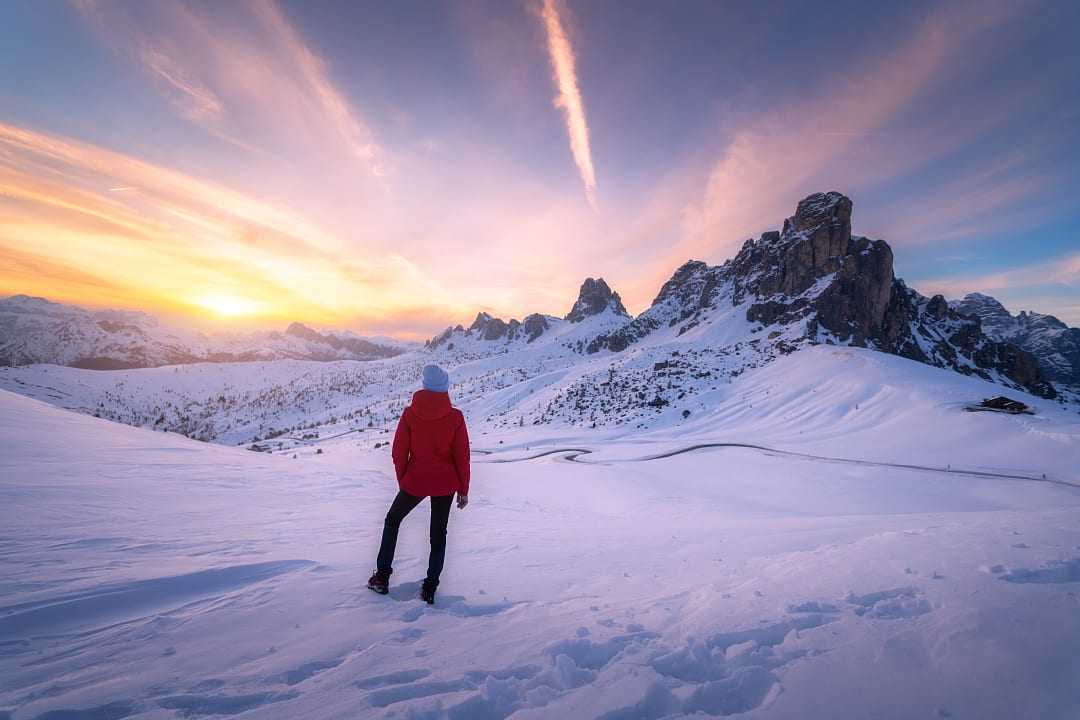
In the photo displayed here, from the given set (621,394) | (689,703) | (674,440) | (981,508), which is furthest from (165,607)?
(621,394)

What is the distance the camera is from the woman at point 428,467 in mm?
4031

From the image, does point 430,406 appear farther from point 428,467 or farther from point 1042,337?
point 1042,337

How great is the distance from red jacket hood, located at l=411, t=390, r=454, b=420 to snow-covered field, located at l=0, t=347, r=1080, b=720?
6.08 feet

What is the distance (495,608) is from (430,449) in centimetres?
171

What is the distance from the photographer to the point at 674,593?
4254 mm

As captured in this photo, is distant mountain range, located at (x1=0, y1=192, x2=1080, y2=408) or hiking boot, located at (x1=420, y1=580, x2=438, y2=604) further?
distant mountain range, located at (x1=0, y1=192, x2=1080, y2=408)

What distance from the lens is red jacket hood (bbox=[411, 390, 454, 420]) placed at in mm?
4109

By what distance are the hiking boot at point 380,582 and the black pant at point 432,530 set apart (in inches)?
1.8

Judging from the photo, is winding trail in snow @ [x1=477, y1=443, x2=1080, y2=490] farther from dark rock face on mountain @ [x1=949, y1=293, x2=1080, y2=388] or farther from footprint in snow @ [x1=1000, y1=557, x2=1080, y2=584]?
dark rock face on mountain @ [x1=949, y1=293, x2=1080, y2=388]

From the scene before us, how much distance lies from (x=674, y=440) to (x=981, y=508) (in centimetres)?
1580

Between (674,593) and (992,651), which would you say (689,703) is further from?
(992,651)

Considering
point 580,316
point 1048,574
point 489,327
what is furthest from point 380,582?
point 489,327

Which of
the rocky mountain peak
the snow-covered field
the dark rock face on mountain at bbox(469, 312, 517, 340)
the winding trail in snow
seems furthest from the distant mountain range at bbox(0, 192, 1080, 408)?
the dark rock face on mountain at bbox(469, 312, 517, 340)

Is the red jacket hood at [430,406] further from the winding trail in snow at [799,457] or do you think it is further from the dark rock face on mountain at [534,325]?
the dark rock face on mountain at [534,325]
